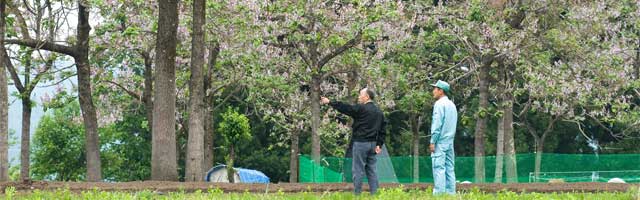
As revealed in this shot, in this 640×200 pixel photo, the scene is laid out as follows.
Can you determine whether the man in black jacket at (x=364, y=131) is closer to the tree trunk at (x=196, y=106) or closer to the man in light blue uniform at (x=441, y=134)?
the man in light blue uniform at (x=441, y=134)

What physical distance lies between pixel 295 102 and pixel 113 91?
28.0 feet

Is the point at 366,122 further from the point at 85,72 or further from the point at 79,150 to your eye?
the point at 79,150

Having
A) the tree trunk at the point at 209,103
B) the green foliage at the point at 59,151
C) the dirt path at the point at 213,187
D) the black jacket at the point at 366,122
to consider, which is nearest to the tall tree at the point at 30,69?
→ the tree trunk at the point at 209,103

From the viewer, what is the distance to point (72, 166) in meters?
54.5

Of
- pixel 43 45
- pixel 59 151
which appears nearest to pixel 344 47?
pixel 43 45

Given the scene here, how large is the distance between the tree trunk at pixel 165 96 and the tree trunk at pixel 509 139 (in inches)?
449

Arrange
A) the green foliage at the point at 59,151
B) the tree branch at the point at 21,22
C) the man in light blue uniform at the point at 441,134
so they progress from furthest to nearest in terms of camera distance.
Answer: the green foliage at the point at 59,151, the tree branch at the point at 21,22, the man in light blue uniform at the point at 441,134

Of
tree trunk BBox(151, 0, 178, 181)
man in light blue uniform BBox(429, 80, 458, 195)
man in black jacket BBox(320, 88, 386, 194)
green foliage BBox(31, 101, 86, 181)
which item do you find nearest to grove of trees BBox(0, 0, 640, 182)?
tree trunk BBox(151, 0, 178, 181)

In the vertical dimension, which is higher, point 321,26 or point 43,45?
point 321,26

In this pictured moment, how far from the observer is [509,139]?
97.5 ft

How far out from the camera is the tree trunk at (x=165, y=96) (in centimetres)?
1583

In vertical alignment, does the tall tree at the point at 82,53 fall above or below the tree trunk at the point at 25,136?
above

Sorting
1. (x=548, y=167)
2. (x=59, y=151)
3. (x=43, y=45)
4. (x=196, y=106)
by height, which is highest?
(x=43, y=45)

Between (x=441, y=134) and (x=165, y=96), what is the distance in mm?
5947
